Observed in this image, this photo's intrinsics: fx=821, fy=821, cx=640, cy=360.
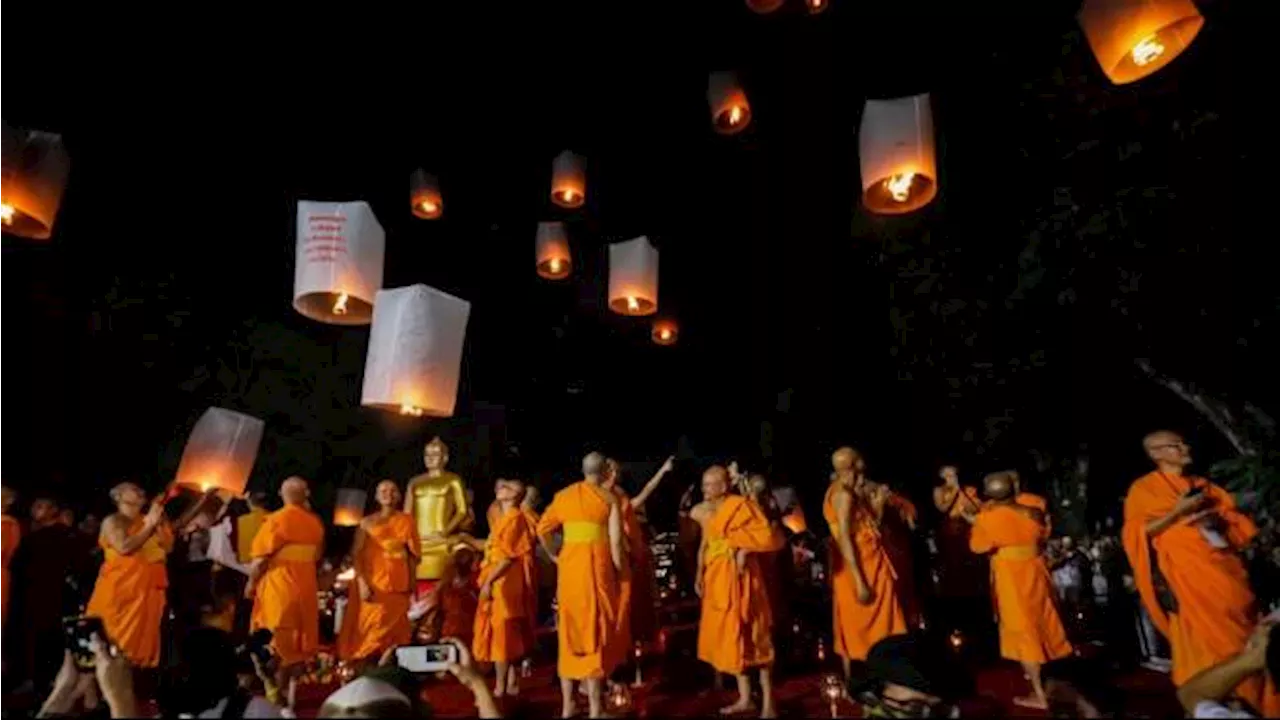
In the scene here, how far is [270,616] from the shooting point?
6559 mm

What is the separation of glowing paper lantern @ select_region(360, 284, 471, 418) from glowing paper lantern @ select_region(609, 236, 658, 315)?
378 cm

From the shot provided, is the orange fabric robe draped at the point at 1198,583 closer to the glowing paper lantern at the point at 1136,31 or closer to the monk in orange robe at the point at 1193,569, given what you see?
the monk in orange robe at the point at 1193,569

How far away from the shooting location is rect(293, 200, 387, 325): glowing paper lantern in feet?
20.0

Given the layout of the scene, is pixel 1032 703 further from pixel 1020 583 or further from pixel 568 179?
pixel 568 179

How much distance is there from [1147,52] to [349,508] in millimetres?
13268

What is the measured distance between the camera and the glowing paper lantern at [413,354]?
5531 mm

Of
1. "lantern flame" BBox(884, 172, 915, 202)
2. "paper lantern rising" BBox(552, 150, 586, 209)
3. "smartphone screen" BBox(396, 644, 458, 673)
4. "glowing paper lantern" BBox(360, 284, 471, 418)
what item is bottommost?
"smartphone screen" BBox(396, 644, 458, 673)

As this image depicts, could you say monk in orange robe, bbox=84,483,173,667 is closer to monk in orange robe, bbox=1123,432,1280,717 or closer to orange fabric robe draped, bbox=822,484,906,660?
orange fabric robe draped, bbox=822,484,906,660

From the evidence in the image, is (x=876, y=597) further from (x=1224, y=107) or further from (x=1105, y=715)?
(x=1224, y=107)

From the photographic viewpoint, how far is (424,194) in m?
11.5

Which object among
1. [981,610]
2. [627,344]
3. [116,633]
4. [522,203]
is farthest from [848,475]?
[627,344]

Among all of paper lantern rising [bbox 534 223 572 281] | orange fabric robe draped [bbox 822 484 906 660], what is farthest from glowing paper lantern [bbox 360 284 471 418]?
paper lantern rising [bbox 534 223 572 281]

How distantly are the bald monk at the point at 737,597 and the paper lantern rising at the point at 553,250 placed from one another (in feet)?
18.7

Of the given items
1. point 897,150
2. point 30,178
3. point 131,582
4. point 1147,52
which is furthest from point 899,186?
point 131,582
